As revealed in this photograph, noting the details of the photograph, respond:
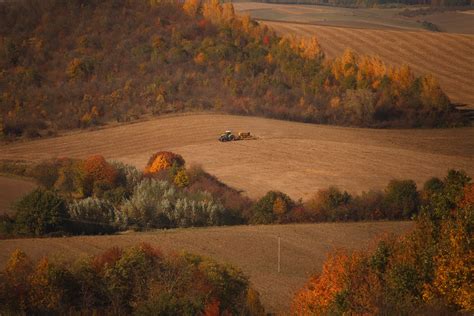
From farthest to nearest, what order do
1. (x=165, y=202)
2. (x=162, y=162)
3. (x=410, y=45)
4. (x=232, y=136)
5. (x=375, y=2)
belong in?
(x=375, y=2) → (x=410, y=45) → (x=232, y=136) → (x=162, y=162) → (x=165, y=202)

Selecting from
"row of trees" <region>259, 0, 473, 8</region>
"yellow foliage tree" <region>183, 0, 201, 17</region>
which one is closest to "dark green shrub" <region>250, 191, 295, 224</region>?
"yellow foliage tree" <region>183, 0, 201, 17</region>

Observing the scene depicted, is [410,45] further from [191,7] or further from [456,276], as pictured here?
[456,276]

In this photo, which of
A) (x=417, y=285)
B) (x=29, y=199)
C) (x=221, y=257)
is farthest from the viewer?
(x=29, y=199)

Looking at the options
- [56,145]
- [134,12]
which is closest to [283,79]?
[134,12]

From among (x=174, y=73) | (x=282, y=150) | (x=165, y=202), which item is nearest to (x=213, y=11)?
(x=174, y=73)

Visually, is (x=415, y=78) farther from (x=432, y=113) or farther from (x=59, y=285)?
(x=59, y=285)
